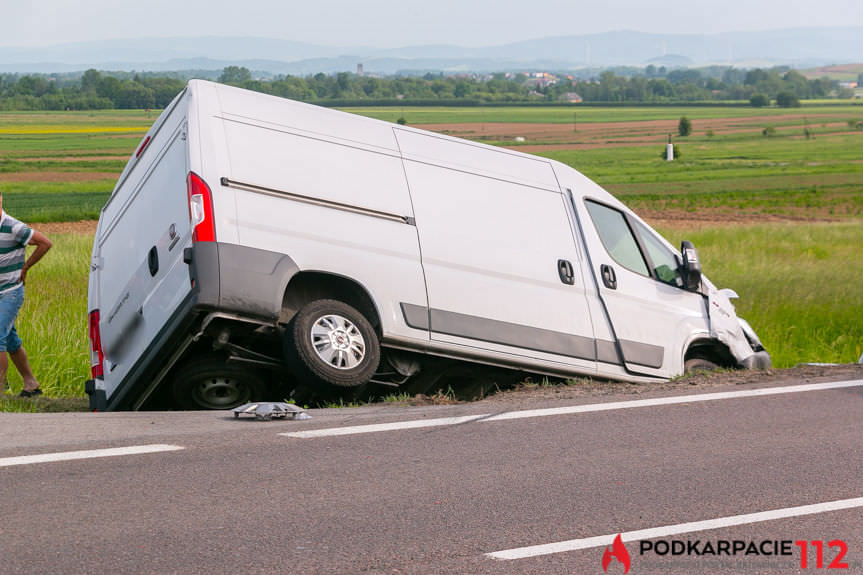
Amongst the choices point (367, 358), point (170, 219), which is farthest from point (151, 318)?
point (367, 358)

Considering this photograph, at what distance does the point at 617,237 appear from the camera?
8609 mm

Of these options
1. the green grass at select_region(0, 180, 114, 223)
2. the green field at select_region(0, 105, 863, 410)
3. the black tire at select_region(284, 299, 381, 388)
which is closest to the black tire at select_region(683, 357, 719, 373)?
the black tire at select_region(284, 299, 381, 388)

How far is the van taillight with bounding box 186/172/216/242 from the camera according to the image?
6641 mm

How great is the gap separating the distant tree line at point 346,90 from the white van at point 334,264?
680cm

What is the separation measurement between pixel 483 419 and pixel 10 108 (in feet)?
193

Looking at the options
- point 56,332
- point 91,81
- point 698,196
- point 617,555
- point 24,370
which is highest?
point 91,81

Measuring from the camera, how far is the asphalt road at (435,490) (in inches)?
171

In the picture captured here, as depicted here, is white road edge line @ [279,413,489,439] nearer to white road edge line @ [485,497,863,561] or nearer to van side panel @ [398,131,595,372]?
van side panel @ [398,131,595,372]

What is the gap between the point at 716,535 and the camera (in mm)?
4676

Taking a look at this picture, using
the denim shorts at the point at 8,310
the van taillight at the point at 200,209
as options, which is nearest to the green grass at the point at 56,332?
the denim shorts at the point at 8,310

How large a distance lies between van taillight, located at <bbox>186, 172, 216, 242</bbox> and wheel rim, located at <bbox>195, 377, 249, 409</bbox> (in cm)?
121

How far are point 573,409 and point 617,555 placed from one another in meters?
2.69

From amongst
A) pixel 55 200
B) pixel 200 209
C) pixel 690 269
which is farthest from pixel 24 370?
pixel 55 200

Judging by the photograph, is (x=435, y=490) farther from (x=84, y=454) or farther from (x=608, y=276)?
(x=608, y=276)
